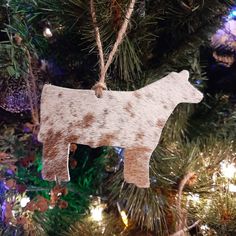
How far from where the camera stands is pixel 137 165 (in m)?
0.43

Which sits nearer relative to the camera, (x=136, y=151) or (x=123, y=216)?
(x=136, y=151)

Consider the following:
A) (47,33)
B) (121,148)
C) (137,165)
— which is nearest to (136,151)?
(137,165)

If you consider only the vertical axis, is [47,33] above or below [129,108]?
above

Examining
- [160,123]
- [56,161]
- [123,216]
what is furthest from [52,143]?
[123,216]

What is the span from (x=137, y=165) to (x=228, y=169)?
0.24 m

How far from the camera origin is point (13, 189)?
0.61 meters

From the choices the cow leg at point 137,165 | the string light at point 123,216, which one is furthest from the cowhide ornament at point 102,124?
the string light at point 123,216

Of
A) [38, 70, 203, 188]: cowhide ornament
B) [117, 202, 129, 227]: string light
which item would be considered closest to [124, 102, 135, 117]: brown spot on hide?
[38, 70, 203, 188]: cowhide ornament

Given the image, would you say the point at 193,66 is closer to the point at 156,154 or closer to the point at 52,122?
the point at 156,154

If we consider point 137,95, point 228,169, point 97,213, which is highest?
point 137,95

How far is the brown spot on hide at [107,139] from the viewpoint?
41 centimetres

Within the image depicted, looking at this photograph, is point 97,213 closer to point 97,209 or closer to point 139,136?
point 97,209

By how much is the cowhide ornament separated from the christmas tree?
92 millimetres

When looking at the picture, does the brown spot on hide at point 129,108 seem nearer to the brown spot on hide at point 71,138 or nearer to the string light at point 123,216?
the brown spot on hide at point 71,138
